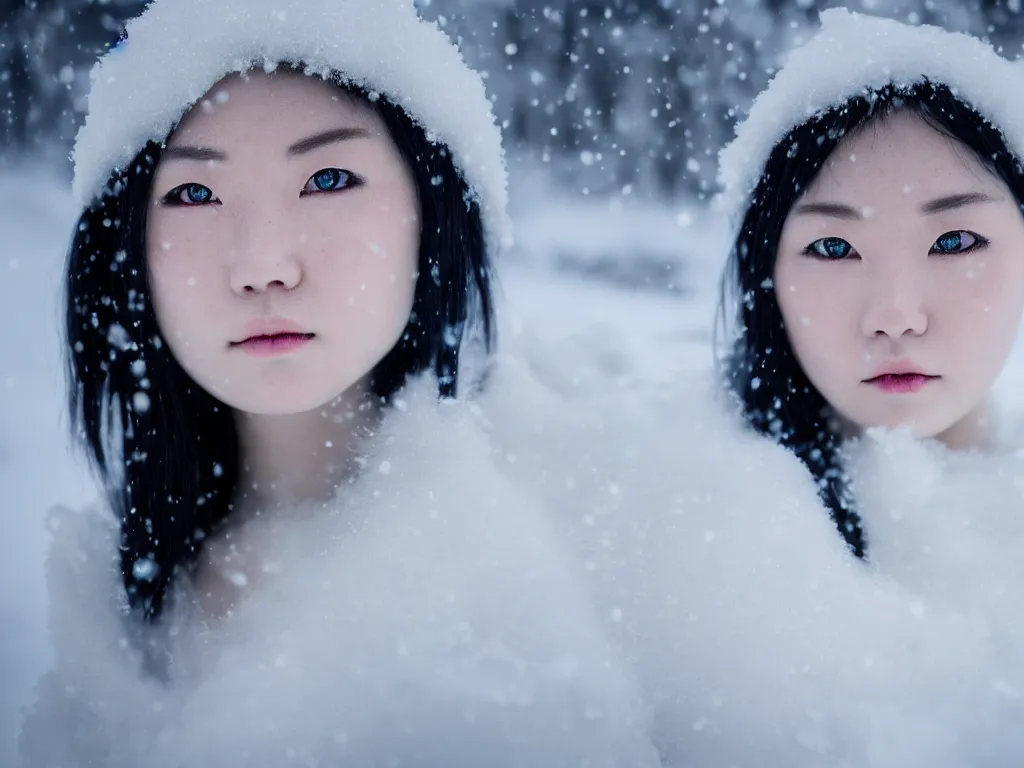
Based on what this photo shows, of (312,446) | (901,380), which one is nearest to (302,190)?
(312,446)

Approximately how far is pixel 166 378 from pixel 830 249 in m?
0.80

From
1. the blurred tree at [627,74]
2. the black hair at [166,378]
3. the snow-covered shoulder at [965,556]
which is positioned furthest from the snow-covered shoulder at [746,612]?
the blurred tree at [627,74]

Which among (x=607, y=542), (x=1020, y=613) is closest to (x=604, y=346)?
(x=607, y=542)

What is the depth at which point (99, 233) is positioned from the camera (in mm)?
1036

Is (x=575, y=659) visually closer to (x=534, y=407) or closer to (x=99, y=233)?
(x=534, y=407)

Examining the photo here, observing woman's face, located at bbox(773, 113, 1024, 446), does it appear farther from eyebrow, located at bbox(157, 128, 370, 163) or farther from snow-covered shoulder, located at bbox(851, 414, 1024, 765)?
eyebrow, located at bbox(157, 128, 370, 163)

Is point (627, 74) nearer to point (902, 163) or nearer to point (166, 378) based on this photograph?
point (902, 163)

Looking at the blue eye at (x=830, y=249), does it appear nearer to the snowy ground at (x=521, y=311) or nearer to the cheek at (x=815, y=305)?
the cheek at (x=815, y=305)

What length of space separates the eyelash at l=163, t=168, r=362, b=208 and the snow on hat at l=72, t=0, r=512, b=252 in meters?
0.06

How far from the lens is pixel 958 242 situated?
960 millimetres

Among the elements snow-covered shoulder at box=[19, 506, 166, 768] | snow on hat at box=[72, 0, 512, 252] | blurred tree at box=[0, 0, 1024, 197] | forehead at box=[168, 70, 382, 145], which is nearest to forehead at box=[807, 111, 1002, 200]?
snow on hat at box=[72, 0, 512, 252]

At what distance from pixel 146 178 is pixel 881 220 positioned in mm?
786

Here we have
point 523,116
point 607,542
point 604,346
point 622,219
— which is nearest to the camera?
point 607,542

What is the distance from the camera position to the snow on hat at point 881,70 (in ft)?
3.21
